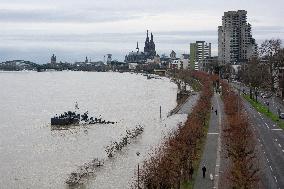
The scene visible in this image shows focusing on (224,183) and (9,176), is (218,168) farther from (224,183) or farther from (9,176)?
(9,176)

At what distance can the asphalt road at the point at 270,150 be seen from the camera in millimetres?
25830

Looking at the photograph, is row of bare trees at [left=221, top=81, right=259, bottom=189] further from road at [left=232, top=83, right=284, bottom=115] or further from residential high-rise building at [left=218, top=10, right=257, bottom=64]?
residential high-rise building at [left=218, top=10, right=257, bottom=64]

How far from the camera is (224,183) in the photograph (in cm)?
2469

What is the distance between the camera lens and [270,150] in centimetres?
3362

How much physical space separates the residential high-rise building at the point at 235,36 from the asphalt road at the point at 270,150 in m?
122

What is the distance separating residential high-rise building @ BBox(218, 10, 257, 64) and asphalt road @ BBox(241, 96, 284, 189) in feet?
400

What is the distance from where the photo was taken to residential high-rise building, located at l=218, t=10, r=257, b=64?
172 metres

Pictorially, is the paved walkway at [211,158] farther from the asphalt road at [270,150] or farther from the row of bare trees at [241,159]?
the asphalt road at [270,150]

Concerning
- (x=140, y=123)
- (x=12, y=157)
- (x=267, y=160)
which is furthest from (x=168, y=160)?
(x=140, y=123)

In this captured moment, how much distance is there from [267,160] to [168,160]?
776 centimetres

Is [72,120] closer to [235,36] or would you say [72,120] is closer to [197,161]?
[197,161]

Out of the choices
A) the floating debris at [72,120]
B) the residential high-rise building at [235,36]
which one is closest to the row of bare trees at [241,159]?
the floating debris at [72,120]

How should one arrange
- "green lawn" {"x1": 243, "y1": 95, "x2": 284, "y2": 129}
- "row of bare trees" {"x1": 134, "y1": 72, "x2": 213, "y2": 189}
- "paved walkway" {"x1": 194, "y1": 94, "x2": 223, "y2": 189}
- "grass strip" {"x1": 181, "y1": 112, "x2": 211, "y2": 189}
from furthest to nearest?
"green lawn" {"x1": 243, "y1": 95, "x2": 284, "y2": 129} < "paved walkway" {"x1": 194, "y1": 94, "x2": 223, "y2": 189} < "grass strip" {"x1": 181, "y1": 112, "x2": 211, "y2": 189} < "row of bare trees" {"x1": 134, "y1": 72, "x2": 213, "y2": 189}

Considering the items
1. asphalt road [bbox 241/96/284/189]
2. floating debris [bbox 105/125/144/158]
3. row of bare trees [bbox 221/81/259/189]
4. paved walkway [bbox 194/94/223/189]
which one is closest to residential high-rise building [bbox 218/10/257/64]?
asphalt road [bbox 241/96/284/189]
